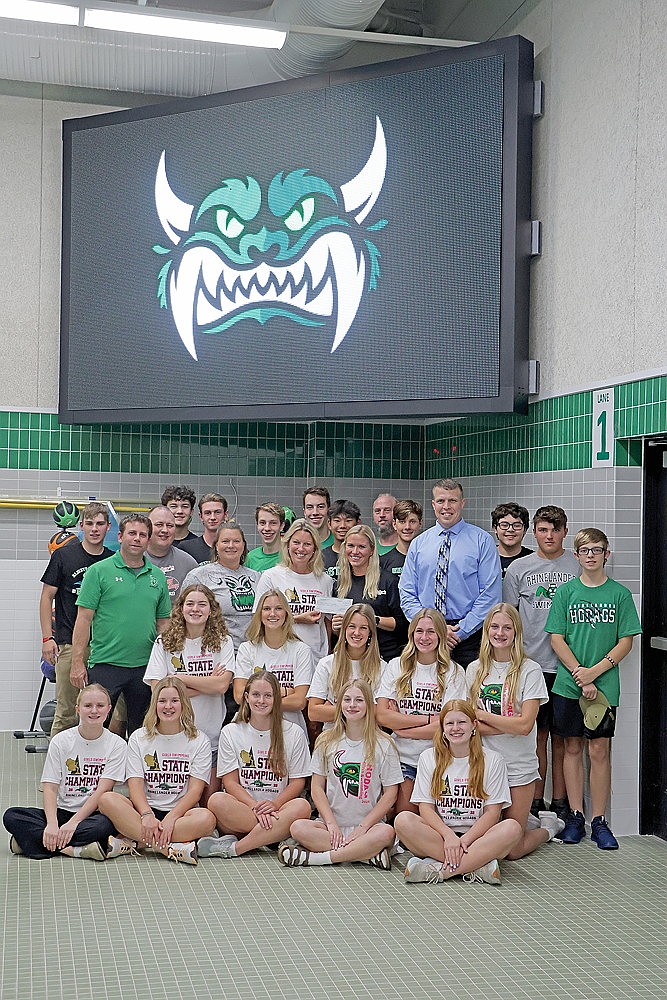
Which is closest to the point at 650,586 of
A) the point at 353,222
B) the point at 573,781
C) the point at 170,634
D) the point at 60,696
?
the point at 573,781

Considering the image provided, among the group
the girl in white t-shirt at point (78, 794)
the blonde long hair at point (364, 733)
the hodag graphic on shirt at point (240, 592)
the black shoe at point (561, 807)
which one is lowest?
the black shoe at point (561, 807)

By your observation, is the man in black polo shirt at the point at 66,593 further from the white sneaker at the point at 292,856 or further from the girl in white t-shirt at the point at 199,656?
the white sneaker at the point at 292,856

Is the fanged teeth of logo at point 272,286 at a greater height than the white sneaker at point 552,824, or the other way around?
the fanged teeth of logo at point 272,286

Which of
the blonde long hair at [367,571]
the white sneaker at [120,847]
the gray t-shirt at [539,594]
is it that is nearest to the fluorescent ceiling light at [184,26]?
the blonde long hair at [367,571]

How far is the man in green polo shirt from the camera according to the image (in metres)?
5.65

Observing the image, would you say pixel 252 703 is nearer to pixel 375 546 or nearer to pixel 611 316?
pixel 375 546

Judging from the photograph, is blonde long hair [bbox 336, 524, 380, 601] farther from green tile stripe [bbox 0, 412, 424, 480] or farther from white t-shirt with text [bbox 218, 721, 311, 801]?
green tile stripe [bbox 0, 412, 424, 480]

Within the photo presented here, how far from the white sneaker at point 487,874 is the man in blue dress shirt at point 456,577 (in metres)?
1.18

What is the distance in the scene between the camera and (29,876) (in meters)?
4.54

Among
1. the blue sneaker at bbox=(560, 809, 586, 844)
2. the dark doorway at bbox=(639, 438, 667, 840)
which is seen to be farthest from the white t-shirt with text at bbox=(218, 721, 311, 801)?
the dark doorway at bbox=(639, 438, 667, 840)

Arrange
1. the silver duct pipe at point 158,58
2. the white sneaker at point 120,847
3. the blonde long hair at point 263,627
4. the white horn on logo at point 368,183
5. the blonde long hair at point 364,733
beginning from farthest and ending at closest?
1. the silver duct pipe at point 158,58
2. the white horn on logo at point 368,183
3. the blonde long hair at point 263,627
4. the blonde long hair at point 364,733
5. the white sneaker at point 120,847

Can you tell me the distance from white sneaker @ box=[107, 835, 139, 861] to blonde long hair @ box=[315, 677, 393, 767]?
0.92 m

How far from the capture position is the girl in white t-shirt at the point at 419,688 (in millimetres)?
5098

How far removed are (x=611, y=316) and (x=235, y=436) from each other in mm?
3601
